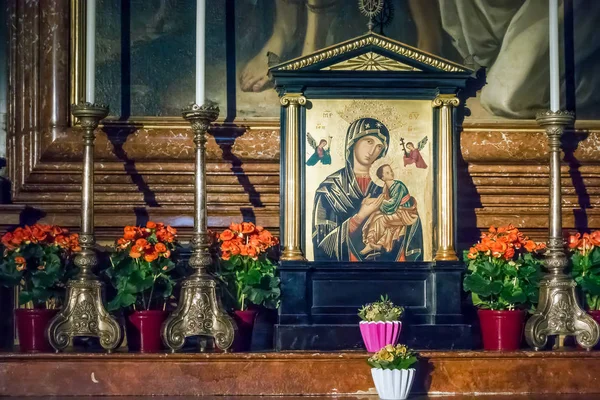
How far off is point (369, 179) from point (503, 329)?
3.43 feet

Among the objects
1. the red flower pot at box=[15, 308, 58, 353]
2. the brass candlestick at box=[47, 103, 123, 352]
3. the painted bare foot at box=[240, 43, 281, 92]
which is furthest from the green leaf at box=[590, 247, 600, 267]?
the red flower pot at box=[15, 308, 58, 353]

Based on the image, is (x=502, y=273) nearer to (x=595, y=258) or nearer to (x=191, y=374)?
(x=595, y=258)

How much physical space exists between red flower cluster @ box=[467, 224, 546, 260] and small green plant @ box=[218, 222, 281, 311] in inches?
40.9

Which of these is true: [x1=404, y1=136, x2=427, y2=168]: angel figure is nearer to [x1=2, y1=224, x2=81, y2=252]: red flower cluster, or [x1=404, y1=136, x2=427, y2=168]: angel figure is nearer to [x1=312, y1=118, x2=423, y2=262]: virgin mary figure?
[x1=312, y1=118, x2=423, y2=262]: virgin mary figure

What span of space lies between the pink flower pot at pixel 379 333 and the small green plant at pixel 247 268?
2.00 feet

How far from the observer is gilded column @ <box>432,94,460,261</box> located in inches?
220

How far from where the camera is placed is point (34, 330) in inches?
209

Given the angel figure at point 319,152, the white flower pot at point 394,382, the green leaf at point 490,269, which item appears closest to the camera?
the white flower pot at point 394,382

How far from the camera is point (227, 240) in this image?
18.1ft

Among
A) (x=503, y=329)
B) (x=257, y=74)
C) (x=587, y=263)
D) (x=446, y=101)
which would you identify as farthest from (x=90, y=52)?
(x=587, y=263)

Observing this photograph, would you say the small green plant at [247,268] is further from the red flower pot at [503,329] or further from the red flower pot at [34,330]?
the red flower pot at [503,329]

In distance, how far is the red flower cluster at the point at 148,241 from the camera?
534cm

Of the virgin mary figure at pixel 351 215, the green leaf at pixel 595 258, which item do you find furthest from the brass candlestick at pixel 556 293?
the virgin mary figure at pixel 351 215

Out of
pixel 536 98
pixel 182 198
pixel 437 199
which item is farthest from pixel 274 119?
pixel 536 98
